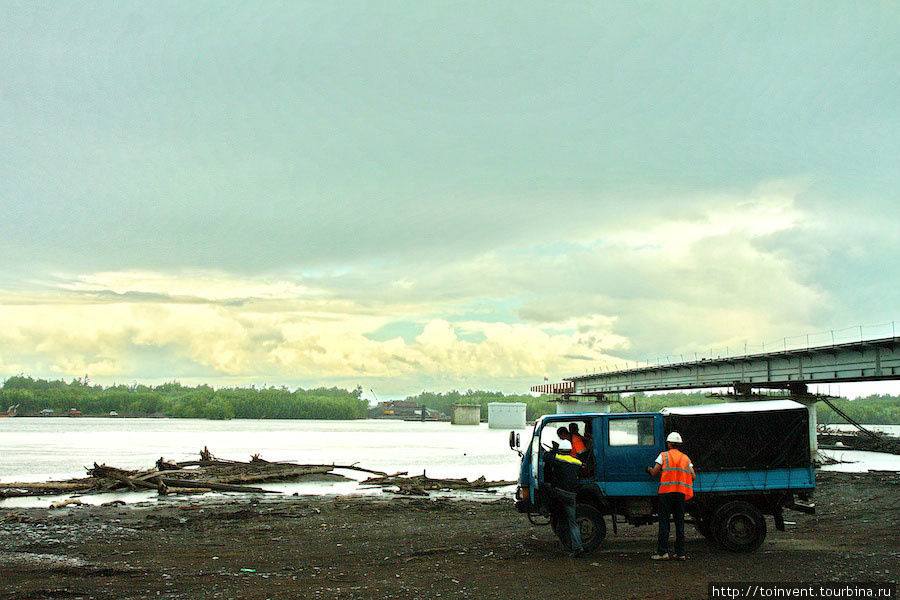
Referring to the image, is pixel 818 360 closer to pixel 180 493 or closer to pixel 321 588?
pixel 180 493

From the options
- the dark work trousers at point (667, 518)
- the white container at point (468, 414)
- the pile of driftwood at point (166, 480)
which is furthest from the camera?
the white container at point (468, 414)

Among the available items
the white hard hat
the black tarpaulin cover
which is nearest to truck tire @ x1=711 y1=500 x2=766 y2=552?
the black tarpaulin cover

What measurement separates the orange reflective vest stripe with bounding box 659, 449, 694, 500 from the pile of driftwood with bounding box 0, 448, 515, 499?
15469mm

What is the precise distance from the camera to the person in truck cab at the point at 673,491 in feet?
42.8

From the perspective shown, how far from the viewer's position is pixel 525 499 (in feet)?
47.7

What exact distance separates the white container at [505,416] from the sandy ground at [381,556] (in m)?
136

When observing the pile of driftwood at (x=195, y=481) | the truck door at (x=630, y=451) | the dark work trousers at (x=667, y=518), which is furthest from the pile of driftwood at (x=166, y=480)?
the dark work trousers at (x=667, y=518)

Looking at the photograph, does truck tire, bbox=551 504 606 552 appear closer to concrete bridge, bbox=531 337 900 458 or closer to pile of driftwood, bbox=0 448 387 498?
pile of driftwood, bbox=0 448 387 498

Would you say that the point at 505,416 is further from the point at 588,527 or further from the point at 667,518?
the point at 667,518

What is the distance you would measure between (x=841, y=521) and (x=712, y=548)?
Result: 6656mm

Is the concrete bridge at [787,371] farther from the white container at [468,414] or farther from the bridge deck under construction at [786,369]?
the white container at [468,414]

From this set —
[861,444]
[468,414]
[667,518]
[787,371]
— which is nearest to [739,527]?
[667,518]

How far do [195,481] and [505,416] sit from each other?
13166 centimetres

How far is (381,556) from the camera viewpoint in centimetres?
1399
